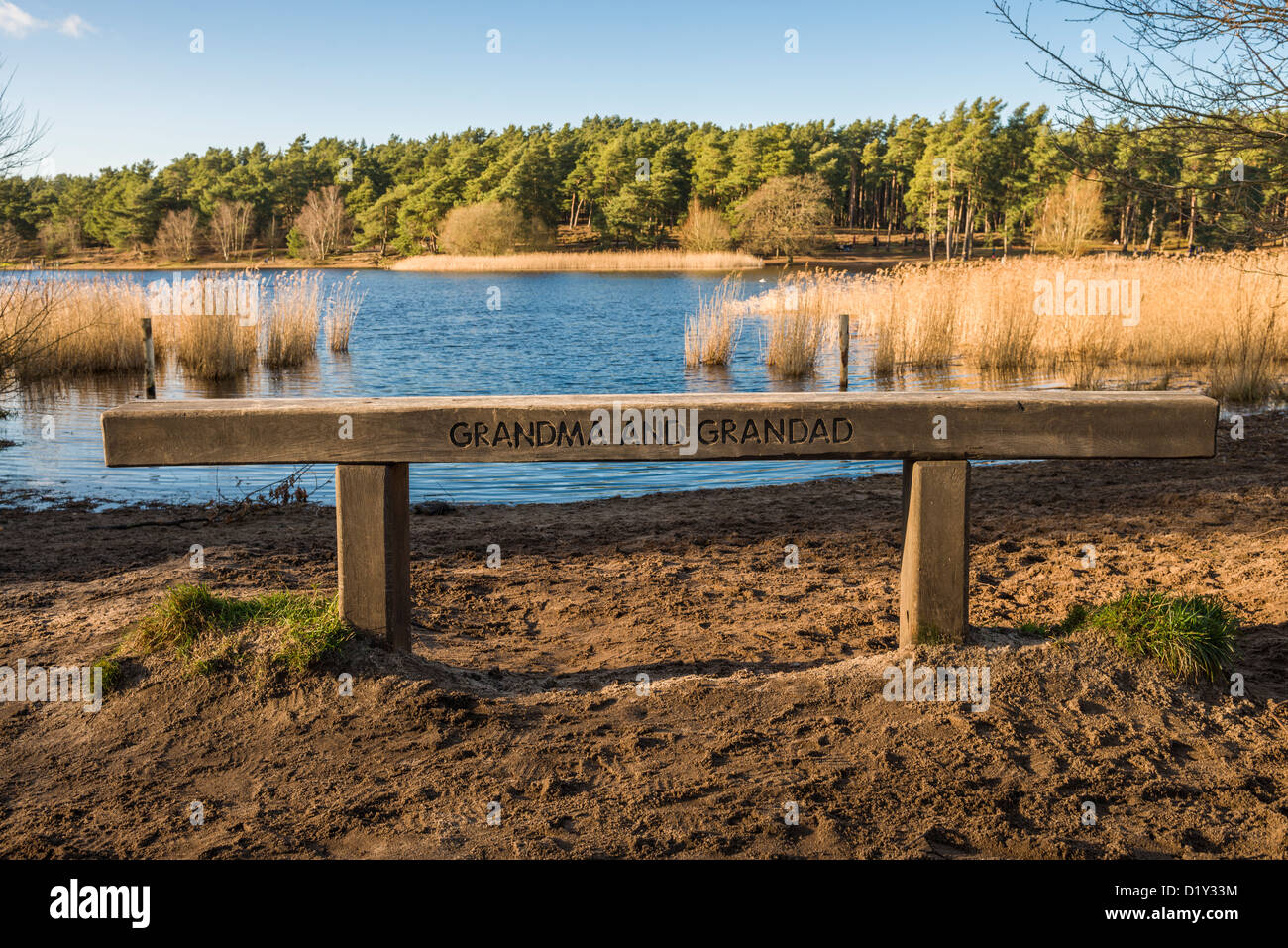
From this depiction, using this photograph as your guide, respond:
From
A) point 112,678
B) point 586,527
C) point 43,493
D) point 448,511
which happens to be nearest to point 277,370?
point 43,493

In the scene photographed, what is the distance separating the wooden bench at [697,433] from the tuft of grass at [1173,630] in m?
0.65

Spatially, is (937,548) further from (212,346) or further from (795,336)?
(212,346)

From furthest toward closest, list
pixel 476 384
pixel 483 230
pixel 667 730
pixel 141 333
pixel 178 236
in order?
pixel 178 236 → pixel 483 230 → pixel 476 384 → pixel 141 333 → pixel 667 730

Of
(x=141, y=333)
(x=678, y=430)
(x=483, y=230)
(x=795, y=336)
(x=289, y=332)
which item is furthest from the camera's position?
(x=483, y=230)

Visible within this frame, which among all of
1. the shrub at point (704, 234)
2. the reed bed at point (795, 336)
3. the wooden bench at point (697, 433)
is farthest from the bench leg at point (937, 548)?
the shrub at point (704, 234)

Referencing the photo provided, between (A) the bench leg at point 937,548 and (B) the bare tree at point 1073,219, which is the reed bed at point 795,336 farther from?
(A) the bench leg at point 937,548

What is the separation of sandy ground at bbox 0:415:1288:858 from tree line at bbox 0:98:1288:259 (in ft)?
189

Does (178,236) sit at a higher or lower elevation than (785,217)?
lower

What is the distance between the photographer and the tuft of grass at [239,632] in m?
3.74

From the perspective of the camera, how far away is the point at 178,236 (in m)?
79.6

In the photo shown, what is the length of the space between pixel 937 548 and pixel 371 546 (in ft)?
7.01

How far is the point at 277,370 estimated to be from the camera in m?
18.0

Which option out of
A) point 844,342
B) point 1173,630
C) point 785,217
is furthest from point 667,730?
point 785,217
